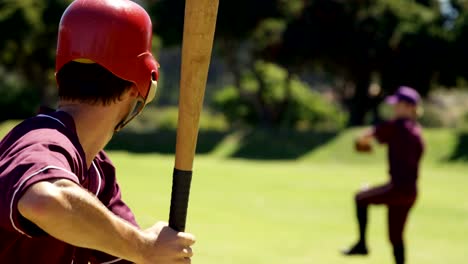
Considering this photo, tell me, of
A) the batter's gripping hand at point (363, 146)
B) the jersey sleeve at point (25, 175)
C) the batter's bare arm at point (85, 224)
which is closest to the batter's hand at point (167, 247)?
the batter's bare arm at point (85, 224)

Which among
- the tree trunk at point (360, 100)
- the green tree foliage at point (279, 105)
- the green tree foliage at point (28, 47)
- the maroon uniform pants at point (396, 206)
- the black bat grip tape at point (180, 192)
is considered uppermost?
the green tree foliage at point (279, 105)

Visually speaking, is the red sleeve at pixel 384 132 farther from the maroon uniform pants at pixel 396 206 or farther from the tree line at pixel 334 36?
the tree line at pixel 334 36

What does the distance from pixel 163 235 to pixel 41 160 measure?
460 millimetres

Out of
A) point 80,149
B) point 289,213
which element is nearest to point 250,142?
point 289,213

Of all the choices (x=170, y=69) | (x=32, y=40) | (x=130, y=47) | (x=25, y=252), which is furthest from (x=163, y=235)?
(x=170, y=69)

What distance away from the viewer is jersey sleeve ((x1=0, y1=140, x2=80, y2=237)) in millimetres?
2057

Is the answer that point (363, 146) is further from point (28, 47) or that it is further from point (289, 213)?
point (28, 47)

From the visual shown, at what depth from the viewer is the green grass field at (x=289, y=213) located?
1068cm

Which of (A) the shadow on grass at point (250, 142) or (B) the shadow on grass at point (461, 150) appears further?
(A) the shadow on grass at point (250, 142)

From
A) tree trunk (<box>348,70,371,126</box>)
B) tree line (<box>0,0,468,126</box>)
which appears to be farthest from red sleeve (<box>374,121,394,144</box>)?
tree trunk (<box>348,70,371,126</box>)

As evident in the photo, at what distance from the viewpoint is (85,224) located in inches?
82.7

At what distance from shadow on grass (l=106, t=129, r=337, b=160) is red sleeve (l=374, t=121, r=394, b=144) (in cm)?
2698

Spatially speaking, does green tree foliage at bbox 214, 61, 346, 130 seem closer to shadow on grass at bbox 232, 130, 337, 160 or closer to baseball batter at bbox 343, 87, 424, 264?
shadow on grass at bbox 232, 130, 337, 160

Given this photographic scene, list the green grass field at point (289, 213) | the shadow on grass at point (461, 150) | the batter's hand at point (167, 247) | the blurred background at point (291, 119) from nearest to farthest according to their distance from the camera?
the batter's hand at point (167, 247)
the green grass field at point (289, 213)
the blurred background at point (291, 119)
the shadow on grass at point (461, 150)
